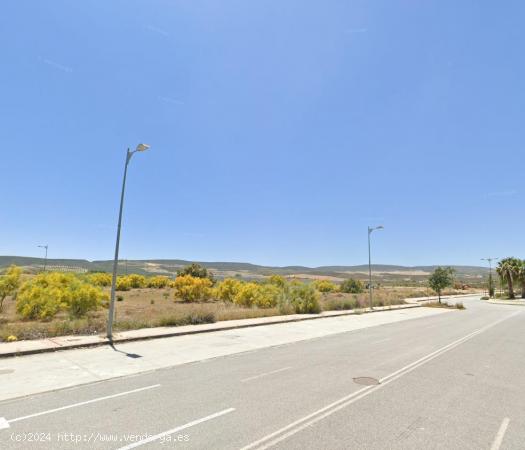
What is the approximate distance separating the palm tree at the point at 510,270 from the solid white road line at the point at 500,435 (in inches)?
2629

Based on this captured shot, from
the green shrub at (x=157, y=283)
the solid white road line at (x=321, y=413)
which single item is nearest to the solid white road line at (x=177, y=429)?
the solid white road line at (x=321, y=413)

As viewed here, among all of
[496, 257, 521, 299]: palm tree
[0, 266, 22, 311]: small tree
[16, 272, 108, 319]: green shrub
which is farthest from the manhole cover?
[496, 257, 521, 299]: palm tree

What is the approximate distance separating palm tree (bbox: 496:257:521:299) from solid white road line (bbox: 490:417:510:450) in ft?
219

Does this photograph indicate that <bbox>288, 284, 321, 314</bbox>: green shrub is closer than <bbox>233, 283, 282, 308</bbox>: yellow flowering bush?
Yes

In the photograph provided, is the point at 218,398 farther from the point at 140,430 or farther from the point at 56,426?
the point at 56,426

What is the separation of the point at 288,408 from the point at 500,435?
3.59 m

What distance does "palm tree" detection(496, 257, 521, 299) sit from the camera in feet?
196

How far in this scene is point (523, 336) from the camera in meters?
17.5

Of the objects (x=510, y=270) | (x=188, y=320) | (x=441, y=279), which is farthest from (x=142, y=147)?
(x=510, y=270)

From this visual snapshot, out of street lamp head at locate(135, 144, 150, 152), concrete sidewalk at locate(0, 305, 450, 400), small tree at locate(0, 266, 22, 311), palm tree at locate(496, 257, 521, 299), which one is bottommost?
concrete sidewalk at locate(0, 305, 450, 400)

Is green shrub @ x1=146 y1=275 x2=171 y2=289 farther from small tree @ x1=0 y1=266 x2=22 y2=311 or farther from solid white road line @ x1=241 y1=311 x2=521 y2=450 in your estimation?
solid white road line @ x1=241 y1=311 x2=521 y2=450

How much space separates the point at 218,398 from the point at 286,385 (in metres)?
1.84

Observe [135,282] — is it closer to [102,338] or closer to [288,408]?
[102,338]

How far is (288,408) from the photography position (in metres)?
6.46
